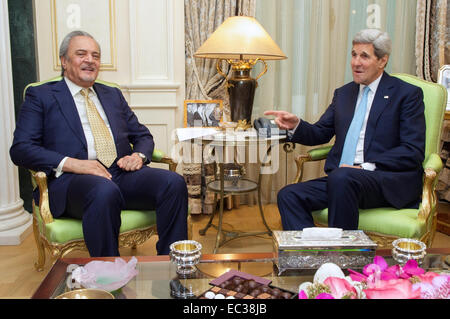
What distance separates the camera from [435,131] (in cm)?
248

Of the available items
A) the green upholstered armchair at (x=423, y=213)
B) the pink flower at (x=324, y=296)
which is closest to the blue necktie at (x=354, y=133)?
the green upholstered armchair at (x=423, y=213)

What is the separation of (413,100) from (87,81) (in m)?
1.74

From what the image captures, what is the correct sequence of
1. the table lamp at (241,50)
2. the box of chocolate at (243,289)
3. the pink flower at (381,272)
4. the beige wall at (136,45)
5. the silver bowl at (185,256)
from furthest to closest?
the beige wall at (136,45), the table lamp at (241,50), the silver bowl at (185,256), the box of chocolate at (243,289), the pink flower at (381,272)

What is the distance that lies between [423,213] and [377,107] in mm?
622

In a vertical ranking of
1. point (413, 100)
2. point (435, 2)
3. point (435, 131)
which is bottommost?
point (435, 131)

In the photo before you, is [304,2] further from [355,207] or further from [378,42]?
[355,207]

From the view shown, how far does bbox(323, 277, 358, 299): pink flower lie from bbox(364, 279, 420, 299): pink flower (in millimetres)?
37

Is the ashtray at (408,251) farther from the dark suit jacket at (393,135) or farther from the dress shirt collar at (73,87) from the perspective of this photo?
the dress shirt collar at (73,87)

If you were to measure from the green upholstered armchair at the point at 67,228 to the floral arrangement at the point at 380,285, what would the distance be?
1.21 m

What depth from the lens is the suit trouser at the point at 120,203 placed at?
2088 millimetres
